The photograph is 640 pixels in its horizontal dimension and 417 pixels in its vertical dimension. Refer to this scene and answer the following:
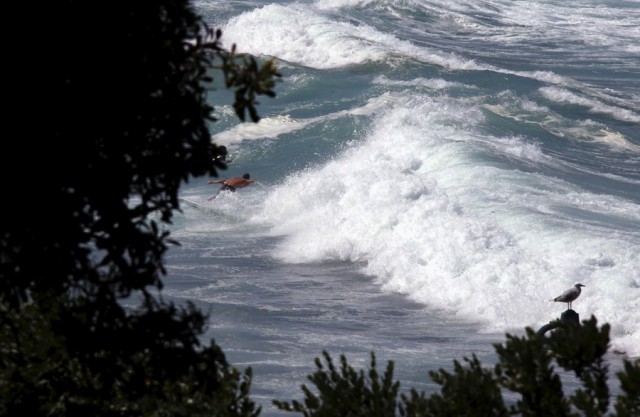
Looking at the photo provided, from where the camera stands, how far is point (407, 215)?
17.5m

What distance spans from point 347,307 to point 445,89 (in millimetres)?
16043

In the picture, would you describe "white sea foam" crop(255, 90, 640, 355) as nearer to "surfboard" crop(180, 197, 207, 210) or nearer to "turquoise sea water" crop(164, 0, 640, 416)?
"turquoise sea water" crop(164, 0, 640, 416)

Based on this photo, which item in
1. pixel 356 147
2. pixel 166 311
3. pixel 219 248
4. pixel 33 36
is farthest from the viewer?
pixel 356 147

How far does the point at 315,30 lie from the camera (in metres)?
36.8

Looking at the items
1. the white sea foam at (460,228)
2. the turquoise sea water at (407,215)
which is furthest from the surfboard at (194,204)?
the white sea foam at (460,228)

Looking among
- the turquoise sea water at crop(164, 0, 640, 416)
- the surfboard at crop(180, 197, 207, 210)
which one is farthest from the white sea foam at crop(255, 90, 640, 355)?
the surfboard at crop(180, 197, 207, 210)

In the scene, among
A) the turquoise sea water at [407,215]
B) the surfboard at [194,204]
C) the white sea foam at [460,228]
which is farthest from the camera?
the surfboard at [194,204]

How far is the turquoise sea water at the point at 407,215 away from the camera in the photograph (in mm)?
12516

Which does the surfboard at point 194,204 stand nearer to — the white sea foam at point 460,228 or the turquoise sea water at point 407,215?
the turquoise sea water at point 407,215

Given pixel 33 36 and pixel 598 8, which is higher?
pixel 598 8

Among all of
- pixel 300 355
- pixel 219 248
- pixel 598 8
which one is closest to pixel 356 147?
pixel 219 248

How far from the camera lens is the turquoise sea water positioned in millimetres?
12516

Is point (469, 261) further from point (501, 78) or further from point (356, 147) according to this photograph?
point (501, 78)

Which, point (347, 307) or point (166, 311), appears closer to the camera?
point (166, 311)
